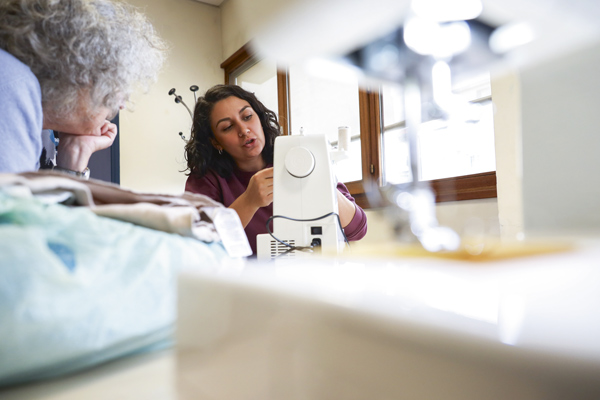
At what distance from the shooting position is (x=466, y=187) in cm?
175

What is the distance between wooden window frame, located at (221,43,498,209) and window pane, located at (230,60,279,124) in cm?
6

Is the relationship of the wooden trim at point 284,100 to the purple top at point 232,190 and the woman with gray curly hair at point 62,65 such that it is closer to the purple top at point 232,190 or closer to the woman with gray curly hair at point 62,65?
the purple top at point 232,190

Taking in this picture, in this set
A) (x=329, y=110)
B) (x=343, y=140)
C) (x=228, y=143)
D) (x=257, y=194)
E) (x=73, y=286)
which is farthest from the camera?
(x=329, y=110)

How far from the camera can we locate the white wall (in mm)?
3131

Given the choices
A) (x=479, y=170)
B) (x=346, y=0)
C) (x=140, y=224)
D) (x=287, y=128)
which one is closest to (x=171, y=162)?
(x=287, y=128)

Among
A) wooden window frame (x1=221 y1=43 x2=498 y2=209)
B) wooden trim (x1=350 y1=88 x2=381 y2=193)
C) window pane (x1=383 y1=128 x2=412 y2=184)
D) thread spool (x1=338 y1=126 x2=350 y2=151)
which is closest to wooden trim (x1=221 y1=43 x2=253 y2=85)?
wooden window frame (x1=221 y1=43 x2=498 y2=209)

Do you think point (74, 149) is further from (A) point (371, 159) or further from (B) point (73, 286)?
(A) point (371, 159)

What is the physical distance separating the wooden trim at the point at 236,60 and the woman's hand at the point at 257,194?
7.68ft

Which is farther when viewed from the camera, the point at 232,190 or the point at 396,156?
the point at 396,156

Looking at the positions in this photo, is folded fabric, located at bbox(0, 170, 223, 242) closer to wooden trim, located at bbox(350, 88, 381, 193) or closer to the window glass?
the window glass

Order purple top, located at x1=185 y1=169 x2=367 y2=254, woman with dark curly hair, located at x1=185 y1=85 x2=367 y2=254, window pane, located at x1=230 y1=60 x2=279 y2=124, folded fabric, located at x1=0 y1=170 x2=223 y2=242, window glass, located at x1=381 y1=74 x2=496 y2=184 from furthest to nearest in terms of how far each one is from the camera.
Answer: window pane, located at x1=230 y1=60 x2=279 y2=124
window glass, located at x1=381 y1=74 x2=496 y2=184
woman with dark curly hair, located at x1=185 y1=85 x2=367 y2=254
purple top, located at x1=185 y1=169 x2=367 y2=254
folded fabric, located at x1=0 y1=170 x2=223 y2=242

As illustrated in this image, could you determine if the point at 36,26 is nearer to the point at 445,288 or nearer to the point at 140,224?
the point at 140,224

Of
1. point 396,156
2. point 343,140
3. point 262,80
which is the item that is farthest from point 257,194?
point 262,80

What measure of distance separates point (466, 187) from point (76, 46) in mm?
1518
